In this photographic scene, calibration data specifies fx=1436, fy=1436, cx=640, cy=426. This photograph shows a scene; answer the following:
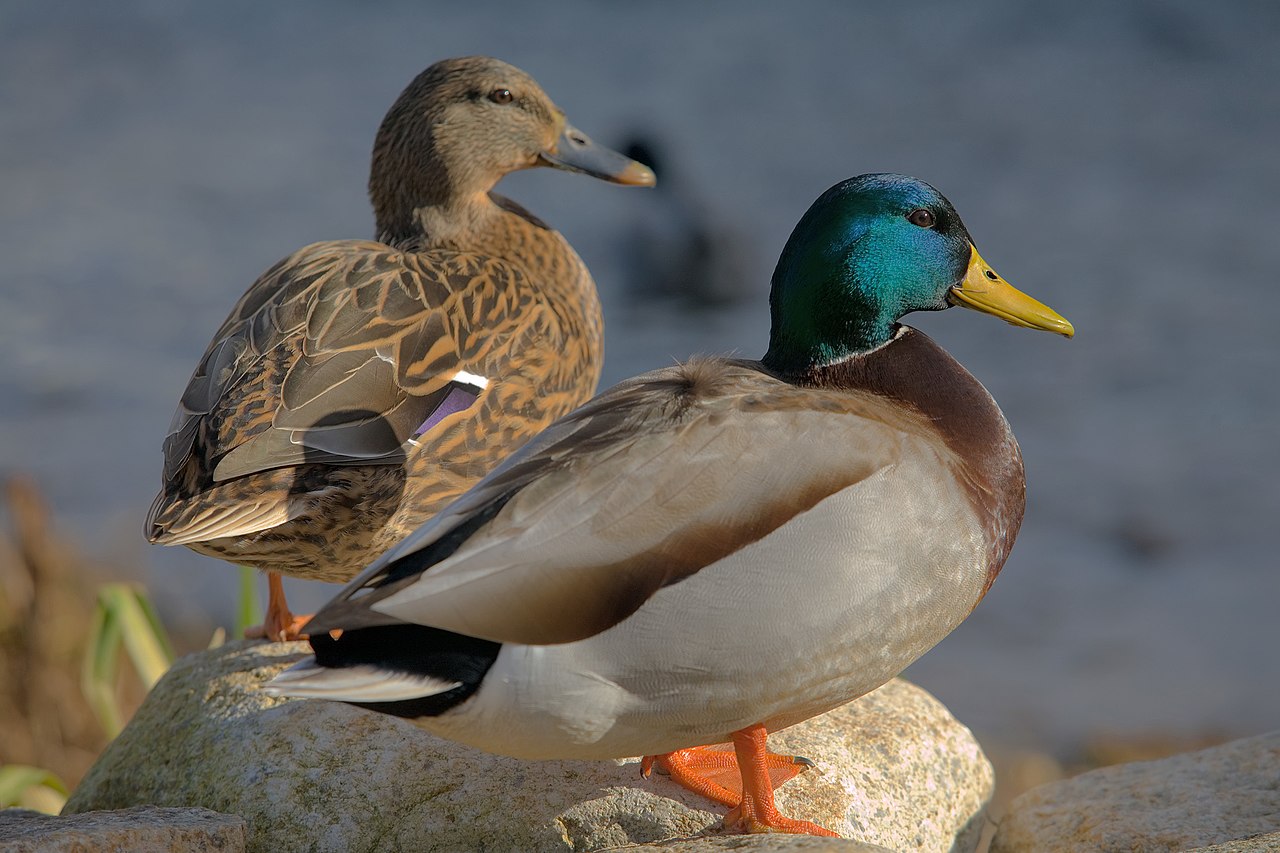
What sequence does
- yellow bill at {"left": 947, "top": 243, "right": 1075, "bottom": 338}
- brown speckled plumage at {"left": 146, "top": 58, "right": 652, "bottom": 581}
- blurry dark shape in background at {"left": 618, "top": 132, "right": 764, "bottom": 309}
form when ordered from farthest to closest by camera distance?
blurry dark shape in background at {"left": 618, "top": 132, "right": 764, "bottom": 309}, brown speckled plumage at {"left": 146, "top": 58, "right": 652, "bottom": 581}, yellow bill at {"left": 947, "top": 243, "right": 1075, "bottom": 338}

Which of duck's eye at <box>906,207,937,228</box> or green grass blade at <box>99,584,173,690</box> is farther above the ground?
duck's eye at <box>906,207,937,228</box>

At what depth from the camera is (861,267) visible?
9.85 ft

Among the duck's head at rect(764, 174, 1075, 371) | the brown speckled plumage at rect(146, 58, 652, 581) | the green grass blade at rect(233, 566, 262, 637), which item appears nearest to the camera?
the duck's head at rect(764, 174, 1075, 371)

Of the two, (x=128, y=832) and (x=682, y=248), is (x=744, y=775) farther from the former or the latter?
(x=682, y=248)

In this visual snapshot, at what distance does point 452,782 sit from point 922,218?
158cm

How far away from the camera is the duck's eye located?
3.03 m

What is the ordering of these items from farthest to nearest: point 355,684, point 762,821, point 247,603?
point 247,603 < point 762,821 < point 355,684

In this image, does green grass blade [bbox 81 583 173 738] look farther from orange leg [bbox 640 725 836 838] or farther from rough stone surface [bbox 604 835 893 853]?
rough stone surface [bbox 604 835 893 853]

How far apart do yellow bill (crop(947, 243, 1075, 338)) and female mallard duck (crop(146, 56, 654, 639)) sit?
1.27 m

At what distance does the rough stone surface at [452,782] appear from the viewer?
9.93 ft

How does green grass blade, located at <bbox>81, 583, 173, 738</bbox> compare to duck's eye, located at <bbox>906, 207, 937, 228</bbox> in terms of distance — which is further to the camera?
green grass blade, located at <bbox>81, 583, 173, 738</bbox>

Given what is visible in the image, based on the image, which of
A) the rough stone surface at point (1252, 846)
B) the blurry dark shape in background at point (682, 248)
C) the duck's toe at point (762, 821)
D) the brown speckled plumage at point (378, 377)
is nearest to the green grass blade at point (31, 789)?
the brown speckled plumage at point (378, 377)

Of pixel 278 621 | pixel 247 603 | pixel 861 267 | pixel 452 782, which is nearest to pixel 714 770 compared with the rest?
pixel 452 782

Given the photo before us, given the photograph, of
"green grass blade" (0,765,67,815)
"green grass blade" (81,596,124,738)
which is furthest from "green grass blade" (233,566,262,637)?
"green grass blade" (0,765,67,815)
